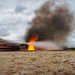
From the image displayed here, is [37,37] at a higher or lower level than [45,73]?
higher

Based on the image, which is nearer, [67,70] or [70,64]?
[67,70]

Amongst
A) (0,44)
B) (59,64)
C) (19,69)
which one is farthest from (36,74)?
(0,44)

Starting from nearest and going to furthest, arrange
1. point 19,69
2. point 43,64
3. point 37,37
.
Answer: point 19,69 < point 43,64 < point 37,37

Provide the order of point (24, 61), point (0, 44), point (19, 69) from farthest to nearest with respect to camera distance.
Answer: point (0, 44)
point (24, 61)
point (19, 69)

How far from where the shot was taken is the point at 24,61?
18.6m

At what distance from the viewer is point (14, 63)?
1792cm

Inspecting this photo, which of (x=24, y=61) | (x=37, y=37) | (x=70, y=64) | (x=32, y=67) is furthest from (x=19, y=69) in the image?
(x=37, y=37)

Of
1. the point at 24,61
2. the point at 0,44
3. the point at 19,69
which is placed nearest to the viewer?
the point at 19,69

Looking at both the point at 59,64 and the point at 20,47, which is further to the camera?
the point at 20,47

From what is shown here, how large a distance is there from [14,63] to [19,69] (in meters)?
1.73

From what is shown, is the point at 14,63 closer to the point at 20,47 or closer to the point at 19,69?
the point at 19,69

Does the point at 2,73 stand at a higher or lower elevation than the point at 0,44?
lower

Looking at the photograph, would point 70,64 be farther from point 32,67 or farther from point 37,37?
point 37,37

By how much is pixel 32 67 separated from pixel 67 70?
2289 millimetres
